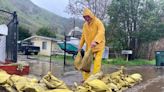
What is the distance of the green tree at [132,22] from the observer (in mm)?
30281

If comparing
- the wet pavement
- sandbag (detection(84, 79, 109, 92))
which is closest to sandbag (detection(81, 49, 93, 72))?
the wet pavement

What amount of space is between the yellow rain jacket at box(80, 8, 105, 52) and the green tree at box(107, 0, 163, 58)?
21561 mm

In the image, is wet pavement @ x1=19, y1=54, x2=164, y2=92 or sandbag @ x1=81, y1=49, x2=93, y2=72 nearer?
sandbag @ x1=81, y1=49, x2=93, y2=72

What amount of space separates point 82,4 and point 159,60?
48.0 feet

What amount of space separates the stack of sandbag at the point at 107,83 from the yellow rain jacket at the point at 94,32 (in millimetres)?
701

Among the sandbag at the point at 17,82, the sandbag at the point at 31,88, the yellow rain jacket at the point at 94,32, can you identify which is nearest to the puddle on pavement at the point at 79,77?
the yellow rain jacket at the point at 94,32

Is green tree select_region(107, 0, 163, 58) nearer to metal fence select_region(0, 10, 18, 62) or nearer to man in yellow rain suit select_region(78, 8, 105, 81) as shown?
metal fence select_region(0, 10, 18, 62)

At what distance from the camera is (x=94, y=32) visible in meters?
8.73

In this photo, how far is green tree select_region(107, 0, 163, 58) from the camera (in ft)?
99.3

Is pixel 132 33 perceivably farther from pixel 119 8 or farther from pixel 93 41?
pixel 93 41

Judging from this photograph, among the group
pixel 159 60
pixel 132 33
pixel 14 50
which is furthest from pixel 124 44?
pixel 14 50

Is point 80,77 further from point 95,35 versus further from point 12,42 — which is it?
point 95,35

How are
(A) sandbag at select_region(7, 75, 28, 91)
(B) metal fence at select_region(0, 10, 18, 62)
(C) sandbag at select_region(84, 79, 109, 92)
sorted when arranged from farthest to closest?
(B) metal fence at select_region(0, 10, 18, 62)
(C) sandbag at select_region(84, 79, 109, 92)
(A) sandbag at select_region(7, 75, 28, 91)

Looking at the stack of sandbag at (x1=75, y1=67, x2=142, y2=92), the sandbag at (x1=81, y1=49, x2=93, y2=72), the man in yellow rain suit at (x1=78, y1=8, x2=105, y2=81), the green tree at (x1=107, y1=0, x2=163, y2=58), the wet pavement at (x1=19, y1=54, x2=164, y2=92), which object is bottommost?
the wet pavement at (x1=19, y1=54, x2=164, y2=92)
